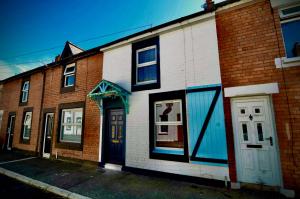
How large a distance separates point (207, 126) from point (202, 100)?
876 millimetres

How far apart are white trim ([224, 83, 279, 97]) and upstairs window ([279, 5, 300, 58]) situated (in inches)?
42.1

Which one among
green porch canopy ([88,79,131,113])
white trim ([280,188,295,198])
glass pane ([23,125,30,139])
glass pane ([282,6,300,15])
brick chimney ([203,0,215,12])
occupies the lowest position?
white trim ([280,188,295,198])

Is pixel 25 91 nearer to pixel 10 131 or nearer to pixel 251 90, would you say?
pixel 10 131

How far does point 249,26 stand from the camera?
4.59m

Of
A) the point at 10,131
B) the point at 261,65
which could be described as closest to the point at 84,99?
the point at 261,65

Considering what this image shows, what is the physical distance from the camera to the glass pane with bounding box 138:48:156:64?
636 cm

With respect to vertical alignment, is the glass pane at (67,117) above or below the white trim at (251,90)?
below

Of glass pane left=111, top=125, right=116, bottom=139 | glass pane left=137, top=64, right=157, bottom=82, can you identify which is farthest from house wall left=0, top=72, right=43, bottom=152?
glass pane left=137, top=64, right=157, bottom=82

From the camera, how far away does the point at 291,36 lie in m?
4.20

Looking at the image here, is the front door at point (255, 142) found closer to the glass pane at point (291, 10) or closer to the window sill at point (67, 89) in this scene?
the glass pane at point (291, 10)

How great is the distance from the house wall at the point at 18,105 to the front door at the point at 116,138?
234 inches

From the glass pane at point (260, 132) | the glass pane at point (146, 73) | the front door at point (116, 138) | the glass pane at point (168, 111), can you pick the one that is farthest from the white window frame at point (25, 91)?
the glass pane at point (260, 132)

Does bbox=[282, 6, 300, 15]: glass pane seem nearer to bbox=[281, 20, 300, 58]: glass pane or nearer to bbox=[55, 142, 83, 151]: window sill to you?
bbox=[281, 20, 300, 58]: glass pane

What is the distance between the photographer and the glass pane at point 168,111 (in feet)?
18.1
